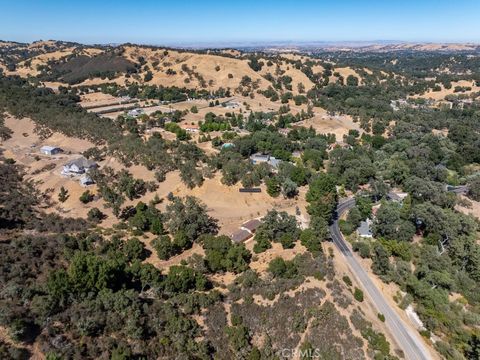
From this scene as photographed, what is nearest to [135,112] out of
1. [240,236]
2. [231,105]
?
[231,105]

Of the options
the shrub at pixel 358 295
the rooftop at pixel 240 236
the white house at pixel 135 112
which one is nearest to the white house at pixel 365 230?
the shrub at pixel 358 295

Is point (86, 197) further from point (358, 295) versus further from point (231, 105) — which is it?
point (231, 105)

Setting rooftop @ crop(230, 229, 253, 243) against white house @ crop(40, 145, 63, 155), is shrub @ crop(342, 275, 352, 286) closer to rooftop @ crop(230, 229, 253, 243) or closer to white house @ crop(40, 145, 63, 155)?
rooftop @ crop(230, 229, 253, 243)

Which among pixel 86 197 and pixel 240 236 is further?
pixel 86 197

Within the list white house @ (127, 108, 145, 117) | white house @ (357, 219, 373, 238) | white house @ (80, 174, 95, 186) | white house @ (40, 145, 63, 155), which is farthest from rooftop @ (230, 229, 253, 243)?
white house @ (127, 108, 145, 117)

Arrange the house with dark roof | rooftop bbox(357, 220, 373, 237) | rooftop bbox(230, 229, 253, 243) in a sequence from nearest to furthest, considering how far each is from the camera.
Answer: rooftop bbox(230, 229, 253, 243) < rooftop bbox(357, 220, 373, 237) < the house with dark roof

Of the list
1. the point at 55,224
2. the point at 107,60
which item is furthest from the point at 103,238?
the point at 107,60

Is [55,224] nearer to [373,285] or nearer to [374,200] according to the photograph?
[373,285]
